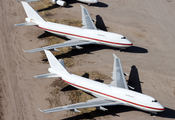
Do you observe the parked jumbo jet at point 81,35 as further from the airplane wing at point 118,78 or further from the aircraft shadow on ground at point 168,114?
the aircraft shadow on ground at point 168,114

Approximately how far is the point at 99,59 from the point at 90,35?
8051mm

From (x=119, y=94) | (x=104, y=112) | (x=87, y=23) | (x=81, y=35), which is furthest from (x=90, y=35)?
(x=104, y=112)

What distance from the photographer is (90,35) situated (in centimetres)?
5588

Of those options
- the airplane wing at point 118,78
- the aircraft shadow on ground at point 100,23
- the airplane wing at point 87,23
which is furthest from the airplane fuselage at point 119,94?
the aircraft shadow on ground at point 100,23

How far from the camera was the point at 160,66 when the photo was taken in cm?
5341

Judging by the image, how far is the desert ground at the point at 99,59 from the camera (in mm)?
42906

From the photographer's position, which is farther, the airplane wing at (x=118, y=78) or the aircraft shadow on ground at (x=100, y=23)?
the aircraft shadow on ground at (x=100, y=23)

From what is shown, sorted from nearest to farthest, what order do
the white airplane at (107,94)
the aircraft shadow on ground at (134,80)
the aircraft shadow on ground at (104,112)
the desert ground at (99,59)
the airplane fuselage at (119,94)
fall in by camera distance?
the airplane fuselage at (119,94)
the white airplane at (107,94)
the aircraft shadow on ground at (104,112)
the desert ground at (99,59)
the aircraft shadow on ground at (134,80)

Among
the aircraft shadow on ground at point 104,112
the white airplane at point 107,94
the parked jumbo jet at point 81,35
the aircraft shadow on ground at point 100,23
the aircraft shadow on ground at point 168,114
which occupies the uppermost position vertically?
the aircraft shadow on ground at point 100,23

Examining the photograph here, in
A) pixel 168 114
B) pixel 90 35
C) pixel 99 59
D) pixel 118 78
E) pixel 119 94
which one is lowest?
pixel 168 114

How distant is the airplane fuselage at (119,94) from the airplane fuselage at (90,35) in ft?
54.8

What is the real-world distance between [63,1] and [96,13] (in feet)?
47.7

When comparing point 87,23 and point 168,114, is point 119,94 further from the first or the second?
point 87,23

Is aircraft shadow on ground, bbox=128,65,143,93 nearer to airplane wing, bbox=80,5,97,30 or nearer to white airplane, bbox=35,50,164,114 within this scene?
white airplane, bbox=35,50,164,114
